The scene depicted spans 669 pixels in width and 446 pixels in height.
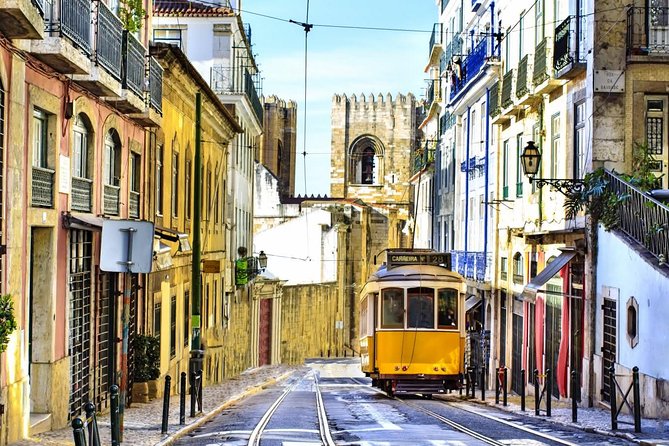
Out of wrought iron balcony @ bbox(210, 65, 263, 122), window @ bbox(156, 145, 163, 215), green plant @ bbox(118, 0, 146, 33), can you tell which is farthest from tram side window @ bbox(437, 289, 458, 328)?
wrought iron balcony @ bbox(210, 65, 263, 122)

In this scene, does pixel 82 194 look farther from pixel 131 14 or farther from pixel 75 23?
pixel 131 14

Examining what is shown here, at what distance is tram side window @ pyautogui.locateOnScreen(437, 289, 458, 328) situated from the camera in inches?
925

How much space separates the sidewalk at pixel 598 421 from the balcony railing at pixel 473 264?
11.0 meters

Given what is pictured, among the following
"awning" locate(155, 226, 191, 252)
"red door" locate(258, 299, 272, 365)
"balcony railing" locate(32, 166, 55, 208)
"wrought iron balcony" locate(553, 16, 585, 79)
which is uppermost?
"wrought iron balcony" locate(553, 16, 585, 79)

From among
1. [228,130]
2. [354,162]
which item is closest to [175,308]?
[228,130]

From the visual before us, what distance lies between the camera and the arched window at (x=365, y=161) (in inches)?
3716

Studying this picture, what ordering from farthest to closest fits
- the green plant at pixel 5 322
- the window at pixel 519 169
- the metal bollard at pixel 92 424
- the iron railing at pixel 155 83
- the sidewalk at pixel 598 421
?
the window at pixel 519 169 → the iron railing at pixel 155 83 → the sidewalk at pixel 598 421 → the green plant at pixel 5 322 → the metal bollard at pixel 92 424

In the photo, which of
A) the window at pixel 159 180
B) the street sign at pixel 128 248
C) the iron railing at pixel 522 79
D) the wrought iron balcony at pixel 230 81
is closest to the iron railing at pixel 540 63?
the iron railing at pixel 522 79

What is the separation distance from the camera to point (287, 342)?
5434cm

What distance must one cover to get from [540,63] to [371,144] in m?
69.8

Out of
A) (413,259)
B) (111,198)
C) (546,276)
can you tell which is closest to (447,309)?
(413,259)

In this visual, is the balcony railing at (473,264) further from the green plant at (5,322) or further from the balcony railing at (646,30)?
the green plant at (5,322)

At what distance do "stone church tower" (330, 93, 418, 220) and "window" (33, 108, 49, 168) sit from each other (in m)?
78.0

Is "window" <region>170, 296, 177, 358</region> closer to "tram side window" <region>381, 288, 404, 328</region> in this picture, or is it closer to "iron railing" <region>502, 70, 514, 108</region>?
"tram side window" <region>381, 288, 404, 328</region>
